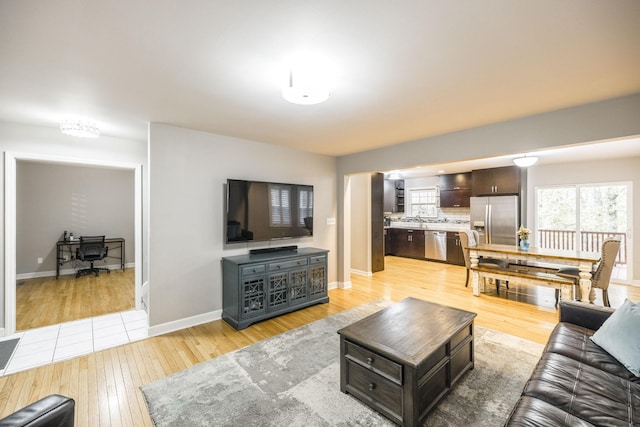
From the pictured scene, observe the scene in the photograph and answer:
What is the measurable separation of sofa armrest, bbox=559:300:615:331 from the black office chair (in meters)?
7.59

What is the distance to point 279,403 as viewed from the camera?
2.00 metres

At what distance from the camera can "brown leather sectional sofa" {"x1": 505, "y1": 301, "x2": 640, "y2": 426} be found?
1.27m

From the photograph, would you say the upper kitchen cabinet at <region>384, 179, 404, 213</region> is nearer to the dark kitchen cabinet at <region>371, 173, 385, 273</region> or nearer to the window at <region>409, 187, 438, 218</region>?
the window at <region>409, 187, 438, 218</region>

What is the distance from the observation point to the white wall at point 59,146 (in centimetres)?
302

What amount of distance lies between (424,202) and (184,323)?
721 cm

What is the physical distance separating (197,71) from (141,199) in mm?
2562

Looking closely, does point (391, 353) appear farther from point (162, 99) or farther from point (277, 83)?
point (162, 99)

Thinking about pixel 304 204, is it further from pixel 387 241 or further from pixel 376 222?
pixel 387 241

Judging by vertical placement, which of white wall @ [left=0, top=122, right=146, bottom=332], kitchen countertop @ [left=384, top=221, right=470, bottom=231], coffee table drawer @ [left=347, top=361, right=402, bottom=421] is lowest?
coffee table drawer @ [left=347, top=361, right=402, bottom=421]

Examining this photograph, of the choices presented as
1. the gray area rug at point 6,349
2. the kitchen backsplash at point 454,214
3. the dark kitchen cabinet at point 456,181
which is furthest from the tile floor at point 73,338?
the kitchen backsplash at point 454,214

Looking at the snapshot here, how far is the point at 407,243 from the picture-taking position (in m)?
7.95

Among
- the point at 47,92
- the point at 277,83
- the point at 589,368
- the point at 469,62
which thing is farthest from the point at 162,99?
the point at 589,368

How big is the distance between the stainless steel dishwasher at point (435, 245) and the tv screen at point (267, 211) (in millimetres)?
4302

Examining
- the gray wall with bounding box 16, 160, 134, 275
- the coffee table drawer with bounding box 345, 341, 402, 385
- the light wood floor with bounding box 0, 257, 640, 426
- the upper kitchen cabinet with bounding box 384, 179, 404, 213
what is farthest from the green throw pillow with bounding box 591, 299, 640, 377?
the gray wall with bounding box 16, 160, 134, 275
